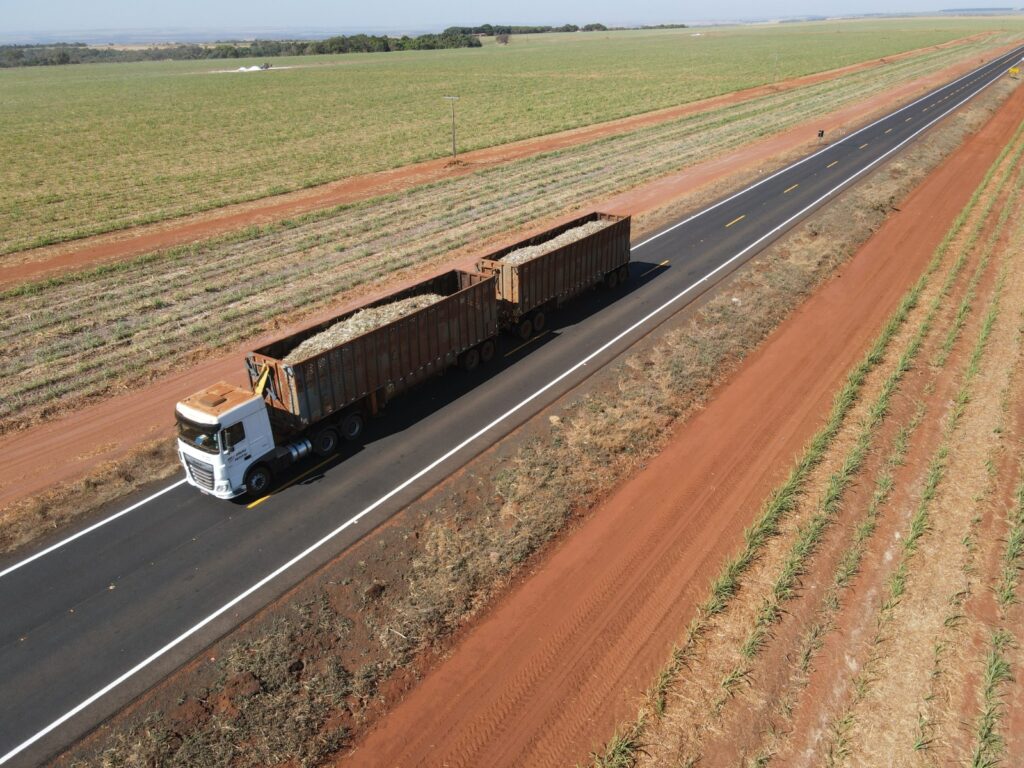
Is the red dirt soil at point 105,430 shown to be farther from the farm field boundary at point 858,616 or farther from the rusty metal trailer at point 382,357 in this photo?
the farm field boundary at point 858,616

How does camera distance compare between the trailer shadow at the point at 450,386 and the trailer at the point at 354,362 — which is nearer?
the trailer at the point at 354,362

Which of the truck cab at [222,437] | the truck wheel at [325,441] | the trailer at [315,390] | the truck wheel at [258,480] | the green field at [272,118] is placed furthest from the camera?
the green field at [272,118]

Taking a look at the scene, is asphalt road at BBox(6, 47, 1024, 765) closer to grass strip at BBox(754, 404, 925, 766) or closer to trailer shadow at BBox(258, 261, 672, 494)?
trailer shadow at BBox(258, 261, 672, 494)

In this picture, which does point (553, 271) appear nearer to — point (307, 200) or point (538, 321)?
point (538, 321)

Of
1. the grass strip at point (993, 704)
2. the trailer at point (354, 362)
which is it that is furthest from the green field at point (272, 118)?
the grass strip at point (993, 704)

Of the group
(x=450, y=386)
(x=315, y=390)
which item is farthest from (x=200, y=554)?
(x=450, y=386)

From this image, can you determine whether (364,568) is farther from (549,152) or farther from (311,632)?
(549,152)

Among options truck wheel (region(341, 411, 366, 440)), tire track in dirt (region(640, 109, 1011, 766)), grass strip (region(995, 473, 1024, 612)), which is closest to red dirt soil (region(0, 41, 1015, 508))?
truck wheel (region(341, 411, 366, 440))

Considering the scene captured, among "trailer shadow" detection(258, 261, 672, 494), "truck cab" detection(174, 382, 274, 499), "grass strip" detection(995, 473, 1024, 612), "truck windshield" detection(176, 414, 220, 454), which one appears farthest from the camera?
"trailer shadow" detection(258, 261, 672, 494)
